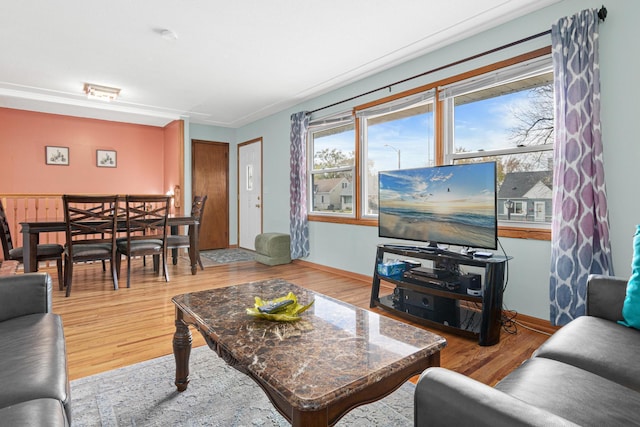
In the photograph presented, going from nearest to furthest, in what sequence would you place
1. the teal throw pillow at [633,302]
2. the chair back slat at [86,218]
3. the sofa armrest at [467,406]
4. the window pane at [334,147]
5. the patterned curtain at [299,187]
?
the sofa armrest at [467,406], the teal throw pillow at [633,302], the chair back slat at [86,218], the window pane at [334,147], the patterned curtain at [299,187]

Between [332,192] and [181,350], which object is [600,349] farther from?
[332,192]

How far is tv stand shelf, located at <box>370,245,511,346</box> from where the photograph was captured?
7.97 ft

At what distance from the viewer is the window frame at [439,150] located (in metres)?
2.79

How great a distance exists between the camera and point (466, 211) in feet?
8.86

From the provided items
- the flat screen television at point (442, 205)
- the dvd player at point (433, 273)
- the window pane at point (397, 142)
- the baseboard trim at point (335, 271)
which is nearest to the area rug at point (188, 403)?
the dvd player at point (433, 273)

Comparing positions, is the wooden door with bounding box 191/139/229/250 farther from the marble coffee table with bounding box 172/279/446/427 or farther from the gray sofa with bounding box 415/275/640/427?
the gray sofa with bounding box 415/275/640/427

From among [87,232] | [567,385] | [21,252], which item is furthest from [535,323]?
[21,252]

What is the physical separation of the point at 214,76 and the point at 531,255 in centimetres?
393

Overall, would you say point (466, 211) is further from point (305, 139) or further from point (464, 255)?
point (305, 139)

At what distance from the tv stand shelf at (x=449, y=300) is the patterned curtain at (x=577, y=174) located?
41 cm

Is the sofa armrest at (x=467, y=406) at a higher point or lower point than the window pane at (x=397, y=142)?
lower

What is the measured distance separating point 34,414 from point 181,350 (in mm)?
934

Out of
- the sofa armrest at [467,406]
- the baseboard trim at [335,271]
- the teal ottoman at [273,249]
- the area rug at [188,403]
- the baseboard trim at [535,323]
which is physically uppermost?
the sofa armrest at [467,406]

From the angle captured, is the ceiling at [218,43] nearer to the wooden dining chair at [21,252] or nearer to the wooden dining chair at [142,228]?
the wooden dining chair at [142,228]
